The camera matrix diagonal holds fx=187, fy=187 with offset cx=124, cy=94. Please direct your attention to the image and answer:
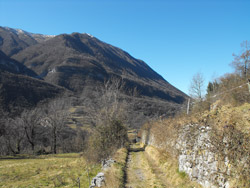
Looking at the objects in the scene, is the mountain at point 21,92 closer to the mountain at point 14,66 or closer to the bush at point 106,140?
the mountain at point 14,66

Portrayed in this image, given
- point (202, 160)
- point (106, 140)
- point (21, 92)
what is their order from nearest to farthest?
point (202, 160) < point (106, 140) < point (21, 92)

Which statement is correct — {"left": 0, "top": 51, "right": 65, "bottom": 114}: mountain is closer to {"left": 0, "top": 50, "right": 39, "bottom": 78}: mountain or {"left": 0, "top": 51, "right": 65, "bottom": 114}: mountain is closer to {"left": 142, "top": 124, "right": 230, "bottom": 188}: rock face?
{"left": 0, "top": 50, "right": 39, "bottom": 78}: mountain

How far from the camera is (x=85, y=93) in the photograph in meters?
133

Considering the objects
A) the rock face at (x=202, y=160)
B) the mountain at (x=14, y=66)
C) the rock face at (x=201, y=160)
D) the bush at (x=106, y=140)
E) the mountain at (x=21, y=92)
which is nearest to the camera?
the rock face at (x=202, y=160)

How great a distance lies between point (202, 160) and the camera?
6.98m

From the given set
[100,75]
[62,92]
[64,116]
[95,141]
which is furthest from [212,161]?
[100,75]

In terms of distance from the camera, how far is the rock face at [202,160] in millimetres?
5860

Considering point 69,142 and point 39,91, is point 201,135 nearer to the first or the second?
point 69,142

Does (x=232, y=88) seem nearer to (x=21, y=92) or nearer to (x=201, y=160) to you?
(x=201, y=160)

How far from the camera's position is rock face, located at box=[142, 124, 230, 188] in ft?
19.2

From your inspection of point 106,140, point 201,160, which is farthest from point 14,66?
point 201,160

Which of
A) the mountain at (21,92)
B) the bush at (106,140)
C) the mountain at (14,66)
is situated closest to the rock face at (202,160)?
the bush at (106,140)

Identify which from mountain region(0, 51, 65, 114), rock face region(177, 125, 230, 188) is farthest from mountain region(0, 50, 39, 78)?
rock face region(177, 125, 230, 188)

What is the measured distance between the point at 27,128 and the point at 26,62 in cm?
17103
